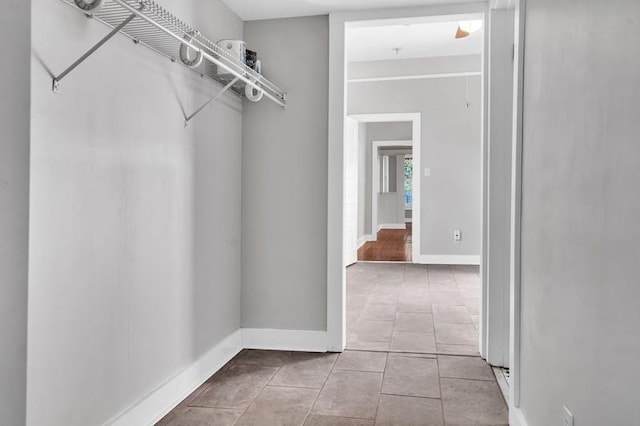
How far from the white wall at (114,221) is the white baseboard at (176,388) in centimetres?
4

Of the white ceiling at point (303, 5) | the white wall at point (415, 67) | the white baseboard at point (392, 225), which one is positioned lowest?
the white baseboard at point (392, 225)

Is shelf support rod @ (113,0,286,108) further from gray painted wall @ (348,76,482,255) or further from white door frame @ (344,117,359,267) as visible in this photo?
gray painted wall @ (348,76,482,255)

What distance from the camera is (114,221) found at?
6.31 feet

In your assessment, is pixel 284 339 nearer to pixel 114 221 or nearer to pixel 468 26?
pixel 114 221

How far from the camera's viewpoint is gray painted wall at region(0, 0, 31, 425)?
143 centimetres

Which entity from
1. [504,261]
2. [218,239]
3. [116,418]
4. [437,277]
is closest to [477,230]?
[437,277]

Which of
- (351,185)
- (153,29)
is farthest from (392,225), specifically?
(153,29)

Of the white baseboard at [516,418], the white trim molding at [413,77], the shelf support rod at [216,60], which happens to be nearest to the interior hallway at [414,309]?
the white baseboard at [516,418]

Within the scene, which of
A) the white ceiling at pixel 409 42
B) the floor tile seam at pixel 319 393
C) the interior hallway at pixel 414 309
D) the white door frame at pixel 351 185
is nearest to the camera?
the floor tile seam at pixel 319 393

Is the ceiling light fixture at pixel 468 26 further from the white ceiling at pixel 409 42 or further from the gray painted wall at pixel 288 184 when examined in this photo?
the gray painted wall at pixel 288 184

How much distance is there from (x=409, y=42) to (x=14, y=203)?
5.39m

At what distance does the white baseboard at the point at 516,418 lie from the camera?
2.00m

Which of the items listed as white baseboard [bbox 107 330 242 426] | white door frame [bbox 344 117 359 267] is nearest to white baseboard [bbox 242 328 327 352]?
white baseboard [bbox 107 330 242 426]

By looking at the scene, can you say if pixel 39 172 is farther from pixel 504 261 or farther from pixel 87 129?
pixel 504 261
